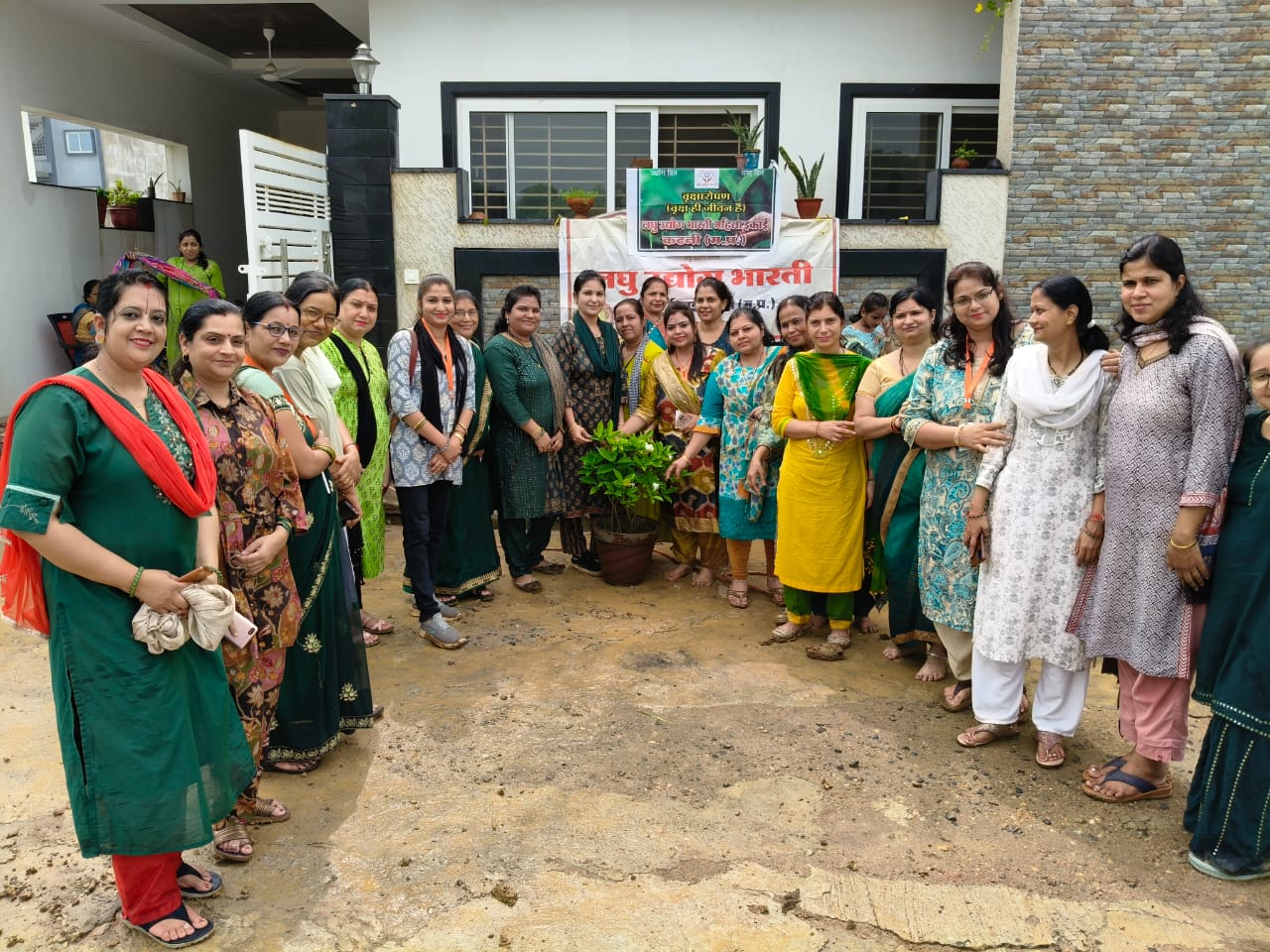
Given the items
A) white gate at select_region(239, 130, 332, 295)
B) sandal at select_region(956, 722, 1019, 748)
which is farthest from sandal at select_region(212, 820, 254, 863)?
white gate at select_region(239, 130, 332, 295)

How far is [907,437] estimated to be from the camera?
3.82 m

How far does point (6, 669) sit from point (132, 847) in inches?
98.3

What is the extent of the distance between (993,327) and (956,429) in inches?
16.3

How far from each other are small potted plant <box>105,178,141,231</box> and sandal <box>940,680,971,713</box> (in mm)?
9919

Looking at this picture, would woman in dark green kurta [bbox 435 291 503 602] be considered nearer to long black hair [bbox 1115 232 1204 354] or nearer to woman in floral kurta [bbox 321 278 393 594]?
woman in floral kurta [bbox 321 278 393 594]

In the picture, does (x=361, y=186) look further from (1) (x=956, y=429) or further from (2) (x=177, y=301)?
(1) (x=956, y=429)

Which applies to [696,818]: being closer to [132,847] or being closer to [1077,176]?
[132,847]

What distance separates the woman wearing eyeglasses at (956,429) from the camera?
3619 millimetres

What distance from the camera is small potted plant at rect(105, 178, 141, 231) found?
10.3 meters

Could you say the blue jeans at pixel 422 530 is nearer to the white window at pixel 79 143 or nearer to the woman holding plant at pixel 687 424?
the woman holding plant at pixel 687 424

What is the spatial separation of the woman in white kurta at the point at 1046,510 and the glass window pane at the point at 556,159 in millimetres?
5736

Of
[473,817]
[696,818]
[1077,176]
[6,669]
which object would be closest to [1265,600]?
[696,818]

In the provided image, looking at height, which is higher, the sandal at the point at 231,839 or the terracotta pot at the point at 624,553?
the terracotta pot at the point at 624,553

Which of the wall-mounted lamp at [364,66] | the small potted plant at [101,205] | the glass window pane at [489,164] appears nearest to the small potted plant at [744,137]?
the glass window pane at [489,164]
